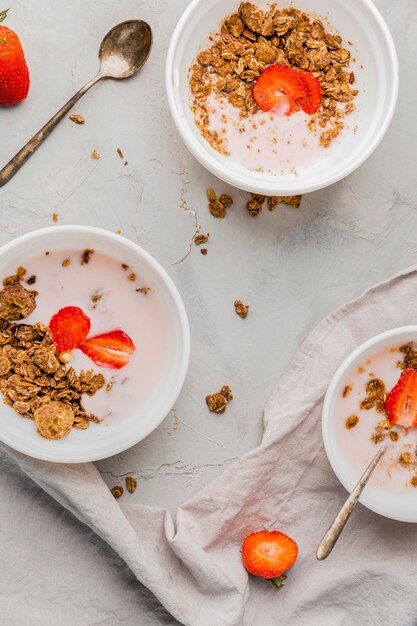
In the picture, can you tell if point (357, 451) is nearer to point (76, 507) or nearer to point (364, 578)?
point (364, 578)

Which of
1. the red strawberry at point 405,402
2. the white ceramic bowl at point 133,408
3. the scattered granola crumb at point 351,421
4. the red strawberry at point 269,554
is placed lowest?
the red strawberry at point 269,554

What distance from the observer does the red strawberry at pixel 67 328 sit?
146 cm

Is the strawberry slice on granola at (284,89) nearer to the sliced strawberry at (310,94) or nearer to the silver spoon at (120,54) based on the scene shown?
Result: the sliced strawberry at (310,94)

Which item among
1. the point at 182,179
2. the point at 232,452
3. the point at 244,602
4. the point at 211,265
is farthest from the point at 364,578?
the point at 182,179

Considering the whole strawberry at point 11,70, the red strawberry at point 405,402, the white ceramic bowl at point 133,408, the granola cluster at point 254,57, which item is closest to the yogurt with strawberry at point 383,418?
the red strawberry at point 405,402

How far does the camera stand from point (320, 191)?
1.59 meters

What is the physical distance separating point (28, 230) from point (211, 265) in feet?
1.13

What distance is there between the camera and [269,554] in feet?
4.97

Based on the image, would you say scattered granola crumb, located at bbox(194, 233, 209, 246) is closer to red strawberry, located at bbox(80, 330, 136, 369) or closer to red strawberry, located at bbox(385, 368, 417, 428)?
red strawberry, located at bbox(80, 330, 136, 369)

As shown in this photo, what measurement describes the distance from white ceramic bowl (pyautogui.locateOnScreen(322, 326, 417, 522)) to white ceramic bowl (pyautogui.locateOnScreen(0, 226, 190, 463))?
0.26 metres

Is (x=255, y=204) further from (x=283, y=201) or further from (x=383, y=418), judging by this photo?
(x=383, y=418)

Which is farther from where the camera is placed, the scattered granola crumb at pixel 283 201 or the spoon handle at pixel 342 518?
the scattered granola crumb at pixel 283 201

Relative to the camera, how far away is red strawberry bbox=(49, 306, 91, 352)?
146cm

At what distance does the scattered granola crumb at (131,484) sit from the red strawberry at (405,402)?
1.59ft
